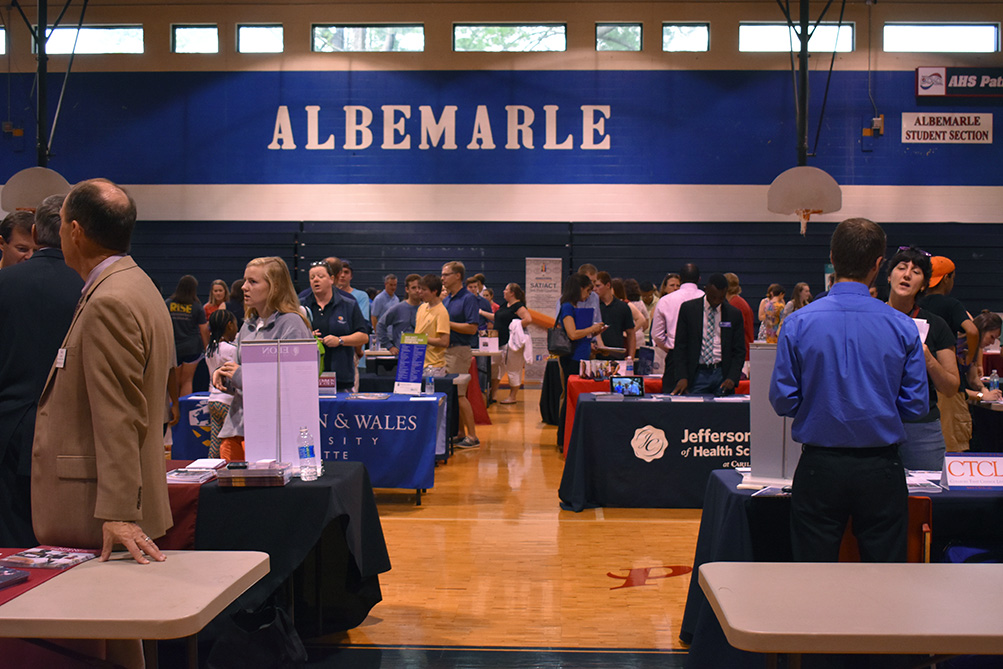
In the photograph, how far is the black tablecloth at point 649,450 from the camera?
5234 millimetres

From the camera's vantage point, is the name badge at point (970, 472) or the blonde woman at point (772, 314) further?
the blonde woman at point (772, 314)

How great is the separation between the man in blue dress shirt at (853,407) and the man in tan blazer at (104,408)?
1.68 m

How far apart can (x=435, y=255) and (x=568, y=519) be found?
7.22 metres

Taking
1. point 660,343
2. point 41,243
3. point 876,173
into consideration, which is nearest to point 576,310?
point 660,343

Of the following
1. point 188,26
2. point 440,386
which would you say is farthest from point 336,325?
point 188,26

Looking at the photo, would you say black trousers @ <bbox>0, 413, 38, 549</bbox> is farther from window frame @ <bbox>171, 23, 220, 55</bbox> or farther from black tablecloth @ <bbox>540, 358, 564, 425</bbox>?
window frame @ <bbox>171, 23, 220, 55</bbox>

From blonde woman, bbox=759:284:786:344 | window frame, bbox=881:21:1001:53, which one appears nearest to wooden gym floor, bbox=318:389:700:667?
blonde woman, bbox=759:284:786:344

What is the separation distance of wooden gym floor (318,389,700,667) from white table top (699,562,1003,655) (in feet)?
4.27

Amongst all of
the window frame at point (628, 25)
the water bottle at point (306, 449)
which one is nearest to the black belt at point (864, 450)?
the water bottle at point (306, 449)

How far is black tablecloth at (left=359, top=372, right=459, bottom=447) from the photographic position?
21.7 feet

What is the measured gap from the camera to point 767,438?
9.18ft

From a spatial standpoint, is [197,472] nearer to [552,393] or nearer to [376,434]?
[376,434]

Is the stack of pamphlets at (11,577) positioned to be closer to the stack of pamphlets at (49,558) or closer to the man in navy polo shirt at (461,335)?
the stack of pamphlets at (49,558)

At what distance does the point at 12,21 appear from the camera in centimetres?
1201
